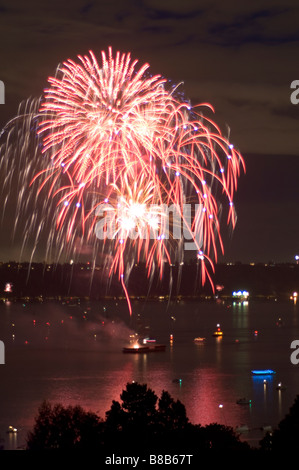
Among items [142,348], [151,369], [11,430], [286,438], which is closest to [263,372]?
[151,369]

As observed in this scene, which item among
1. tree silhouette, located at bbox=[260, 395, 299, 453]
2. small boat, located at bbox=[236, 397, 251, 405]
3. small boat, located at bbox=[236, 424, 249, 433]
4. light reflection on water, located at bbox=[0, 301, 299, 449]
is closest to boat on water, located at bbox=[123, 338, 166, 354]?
light reflection on water, located at bbox=[0, 301, 299, 449]

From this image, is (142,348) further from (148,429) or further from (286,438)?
(286,438)

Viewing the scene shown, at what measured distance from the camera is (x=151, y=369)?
4612 centimetres

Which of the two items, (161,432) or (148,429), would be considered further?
(148,429)

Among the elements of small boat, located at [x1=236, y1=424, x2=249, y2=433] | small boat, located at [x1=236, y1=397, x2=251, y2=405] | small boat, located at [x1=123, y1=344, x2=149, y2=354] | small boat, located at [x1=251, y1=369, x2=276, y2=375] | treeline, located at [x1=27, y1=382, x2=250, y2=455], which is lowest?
small boat, located at [x1=236, y1=424, x2=249, y2=433]

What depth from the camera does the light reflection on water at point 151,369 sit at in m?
32.8

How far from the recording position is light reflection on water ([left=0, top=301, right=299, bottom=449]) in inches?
1293

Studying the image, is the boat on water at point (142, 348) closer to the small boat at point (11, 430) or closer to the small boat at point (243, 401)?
the small boat at point (243, 401)

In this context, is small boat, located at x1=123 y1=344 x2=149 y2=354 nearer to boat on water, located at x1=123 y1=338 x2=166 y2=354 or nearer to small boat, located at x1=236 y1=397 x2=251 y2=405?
boat on water, located at x1=123 y1=338 x2=166 y2=354

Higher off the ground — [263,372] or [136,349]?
[136,349]

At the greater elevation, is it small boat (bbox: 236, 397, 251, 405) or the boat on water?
the boat on water

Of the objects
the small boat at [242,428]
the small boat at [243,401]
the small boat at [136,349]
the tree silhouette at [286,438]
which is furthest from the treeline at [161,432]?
the small boat at [136,349]
